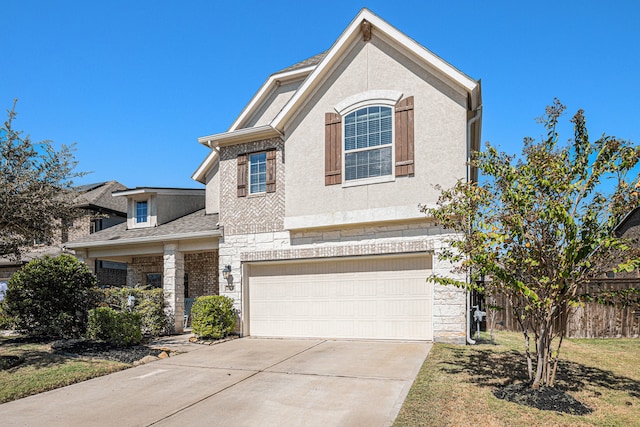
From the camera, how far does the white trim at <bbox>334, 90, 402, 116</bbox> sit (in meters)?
11.5

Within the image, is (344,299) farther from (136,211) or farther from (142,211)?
(136,211)

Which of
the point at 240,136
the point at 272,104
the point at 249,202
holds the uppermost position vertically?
the point at 272,104

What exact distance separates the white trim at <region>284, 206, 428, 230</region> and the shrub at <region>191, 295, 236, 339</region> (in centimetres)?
292

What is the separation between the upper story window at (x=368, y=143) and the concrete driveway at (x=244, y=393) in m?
4.49

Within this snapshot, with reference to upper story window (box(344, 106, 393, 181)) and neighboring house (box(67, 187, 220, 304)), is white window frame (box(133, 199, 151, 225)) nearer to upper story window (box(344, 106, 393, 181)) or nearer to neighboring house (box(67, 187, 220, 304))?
neighboring house (box(67, 187, 220, 304))

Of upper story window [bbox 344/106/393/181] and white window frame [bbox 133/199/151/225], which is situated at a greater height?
upper story window [bbox 344/106/393/181]

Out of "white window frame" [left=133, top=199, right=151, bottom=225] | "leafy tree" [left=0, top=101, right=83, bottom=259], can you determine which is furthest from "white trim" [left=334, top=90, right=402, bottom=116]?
"white window frame" [left=133, top=199, right=151, bottom=225]

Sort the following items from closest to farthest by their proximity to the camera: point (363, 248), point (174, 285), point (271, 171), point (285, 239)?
point (363, 248) → point (285, 239) → point (271, 171) → point (174, 285)

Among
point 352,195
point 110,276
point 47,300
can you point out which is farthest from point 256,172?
point 110,276

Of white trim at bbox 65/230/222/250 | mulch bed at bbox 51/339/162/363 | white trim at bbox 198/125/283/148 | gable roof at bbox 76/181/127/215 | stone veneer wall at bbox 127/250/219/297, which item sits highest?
white trim at bbox 198/125/283/148

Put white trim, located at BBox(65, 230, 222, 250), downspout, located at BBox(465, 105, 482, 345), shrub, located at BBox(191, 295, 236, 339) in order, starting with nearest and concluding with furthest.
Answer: downspout, located at BBox(465, 105, 482, 345)
shrub, located at BBox(191, 295, 236, 339)
white trim, located at BBox(65, 230, 222, 250)

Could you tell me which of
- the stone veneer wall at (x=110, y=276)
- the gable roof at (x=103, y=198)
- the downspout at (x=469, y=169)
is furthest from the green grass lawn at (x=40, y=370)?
the gable roof at (x=103, y=198)

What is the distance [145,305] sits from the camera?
13758 mm

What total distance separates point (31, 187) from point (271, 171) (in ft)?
19.8
